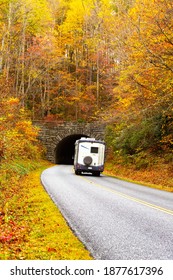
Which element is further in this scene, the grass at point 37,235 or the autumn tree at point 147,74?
the autumn tree at point 147,74

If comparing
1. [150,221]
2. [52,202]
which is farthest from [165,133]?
[150,221]

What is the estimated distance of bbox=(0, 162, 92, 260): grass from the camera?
5473 mm

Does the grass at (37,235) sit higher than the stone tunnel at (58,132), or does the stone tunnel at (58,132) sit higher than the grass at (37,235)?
the stone tunnel at (58,132)

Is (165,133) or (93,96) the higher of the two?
(93,96)

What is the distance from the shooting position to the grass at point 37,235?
215 inches

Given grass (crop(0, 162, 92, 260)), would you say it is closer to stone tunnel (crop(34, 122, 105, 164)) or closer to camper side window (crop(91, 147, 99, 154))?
camper side window (crop(91, 147, 99, 154))

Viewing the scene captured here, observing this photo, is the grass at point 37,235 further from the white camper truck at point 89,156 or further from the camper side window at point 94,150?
the camper side window at point 94,150

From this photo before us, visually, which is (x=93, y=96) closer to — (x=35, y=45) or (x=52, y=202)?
(x=35, y=45)

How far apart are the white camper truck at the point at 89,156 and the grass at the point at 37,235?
45.0 feet

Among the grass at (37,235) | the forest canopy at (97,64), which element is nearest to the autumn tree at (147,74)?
the forest canopy at (97,64)

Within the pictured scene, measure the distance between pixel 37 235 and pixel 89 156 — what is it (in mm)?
17781

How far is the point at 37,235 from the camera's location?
6.73m
